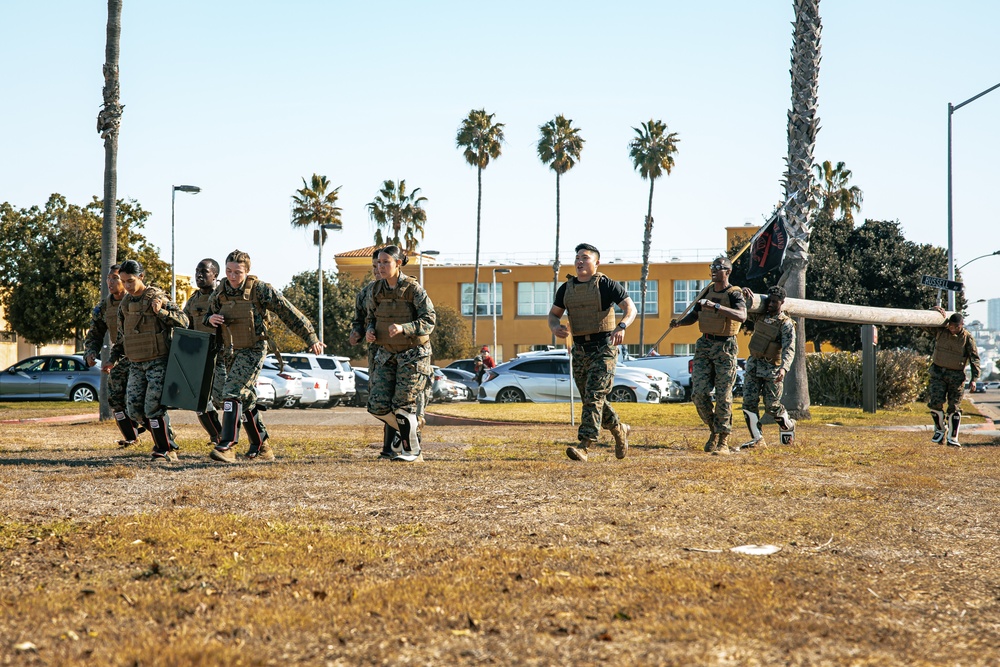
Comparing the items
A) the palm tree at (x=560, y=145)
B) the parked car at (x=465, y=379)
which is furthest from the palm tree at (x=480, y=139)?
the parked car at (x=465, y=379)

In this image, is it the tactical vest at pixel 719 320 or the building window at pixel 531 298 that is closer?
the tactical vest at pixel 719 320

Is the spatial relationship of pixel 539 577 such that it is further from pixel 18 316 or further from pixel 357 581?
pixel 18 316

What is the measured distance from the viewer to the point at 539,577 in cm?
438

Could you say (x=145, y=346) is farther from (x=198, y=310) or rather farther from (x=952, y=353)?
(x=952, y=353)

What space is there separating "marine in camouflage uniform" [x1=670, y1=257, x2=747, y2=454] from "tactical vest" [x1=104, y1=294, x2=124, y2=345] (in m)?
5.62

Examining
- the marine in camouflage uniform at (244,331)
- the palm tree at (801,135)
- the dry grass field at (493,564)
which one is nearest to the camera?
the dry grass field at (493,564)

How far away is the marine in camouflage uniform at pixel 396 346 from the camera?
9.19 meters

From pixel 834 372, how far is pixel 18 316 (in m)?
27.9

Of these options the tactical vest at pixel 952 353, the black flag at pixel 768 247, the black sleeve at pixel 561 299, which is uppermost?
the black flag at pixel 768 247

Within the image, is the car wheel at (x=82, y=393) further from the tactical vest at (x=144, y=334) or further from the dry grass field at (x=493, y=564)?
the dry grass field at (x=493, y=564)

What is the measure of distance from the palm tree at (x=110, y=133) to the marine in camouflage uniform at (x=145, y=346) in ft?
21.4

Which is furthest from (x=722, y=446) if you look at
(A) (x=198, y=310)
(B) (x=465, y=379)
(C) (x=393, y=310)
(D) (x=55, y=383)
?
(B) (x=465, y=379)

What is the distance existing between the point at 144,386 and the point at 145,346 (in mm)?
376

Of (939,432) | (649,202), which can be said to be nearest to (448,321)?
(649,202)
